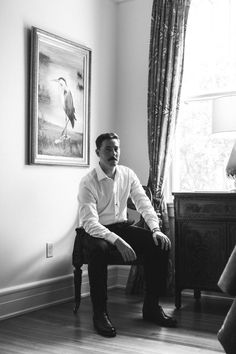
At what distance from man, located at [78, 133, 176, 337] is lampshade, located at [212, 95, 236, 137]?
71 cm

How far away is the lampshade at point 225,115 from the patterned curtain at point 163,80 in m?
0.60

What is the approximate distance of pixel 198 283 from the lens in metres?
3.43

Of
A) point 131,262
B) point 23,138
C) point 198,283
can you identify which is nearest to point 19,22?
point 23,138

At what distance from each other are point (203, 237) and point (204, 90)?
1.28 metres

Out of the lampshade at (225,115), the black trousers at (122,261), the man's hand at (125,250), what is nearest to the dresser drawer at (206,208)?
the black trousers at (122,261)

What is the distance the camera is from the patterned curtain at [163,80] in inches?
154

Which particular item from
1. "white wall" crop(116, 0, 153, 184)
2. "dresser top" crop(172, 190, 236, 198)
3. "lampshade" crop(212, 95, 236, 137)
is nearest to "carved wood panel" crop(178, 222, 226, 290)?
"dresser top" crop(172, 190, 236, 198)

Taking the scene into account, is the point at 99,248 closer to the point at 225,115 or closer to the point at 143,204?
the point at 143,204

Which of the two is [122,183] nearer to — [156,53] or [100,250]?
[100,250]

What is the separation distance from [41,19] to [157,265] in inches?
75.8

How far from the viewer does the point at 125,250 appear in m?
2.98

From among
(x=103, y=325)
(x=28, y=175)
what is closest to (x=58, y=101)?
(x=28, y=175)

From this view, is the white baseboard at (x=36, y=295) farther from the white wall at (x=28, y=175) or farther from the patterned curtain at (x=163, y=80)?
the patterned curtain at (x=163, y=80)

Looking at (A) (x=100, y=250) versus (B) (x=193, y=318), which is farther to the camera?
(B) (x=193, y=318)
